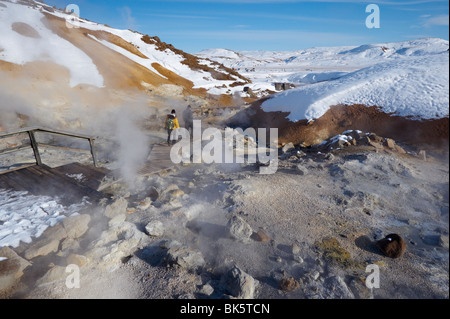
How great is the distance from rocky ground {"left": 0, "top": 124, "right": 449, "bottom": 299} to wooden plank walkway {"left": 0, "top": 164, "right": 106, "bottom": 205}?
56cm

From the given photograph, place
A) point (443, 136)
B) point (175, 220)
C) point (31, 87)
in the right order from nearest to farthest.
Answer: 1. point (443, 136)
2. point (175, 220)
3. point (31, 87)

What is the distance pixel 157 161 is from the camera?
6.82 metres

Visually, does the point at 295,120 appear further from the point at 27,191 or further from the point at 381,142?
the point at 27,191

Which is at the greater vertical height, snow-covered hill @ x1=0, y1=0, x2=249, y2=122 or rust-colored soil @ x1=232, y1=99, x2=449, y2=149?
snow-covered hill @ x1=0, y1=0, x2=249, y2=122

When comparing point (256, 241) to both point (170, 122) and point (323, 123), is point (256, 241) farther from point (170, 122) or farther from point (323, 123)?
point (323, 123)

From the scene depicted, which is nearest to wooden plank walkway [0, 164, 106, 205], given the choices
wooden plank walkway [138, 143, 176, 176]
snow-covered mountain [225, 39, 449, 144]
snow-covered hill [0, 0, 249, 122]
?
wooden plank walkway [138, 143, 176, 176]

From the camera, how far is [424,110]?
2098 millimetres

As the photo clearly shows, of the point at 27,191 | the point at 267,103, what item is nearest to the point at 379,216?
the point at 27,191

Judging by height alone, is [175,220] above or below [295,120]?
below

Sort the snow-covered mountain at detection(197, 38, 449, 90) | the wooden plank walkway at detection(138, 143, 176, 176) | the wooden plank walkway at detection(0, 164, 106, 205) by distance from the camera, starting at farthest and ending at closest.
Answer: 1. the snow-covered mountain at detection(197, 38, 449, 90)
2. the wooden plank walkway at detection(138, 143, 176, 176)
3. the wooden plank walkway at detection(0, 164, 106, 205)

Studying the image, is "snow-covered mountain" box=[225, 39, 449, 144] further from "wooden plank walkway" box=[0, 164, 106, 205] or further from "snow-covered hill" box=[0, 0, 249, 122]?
"snow-covered hill" box=[0, 0, 249, 122]

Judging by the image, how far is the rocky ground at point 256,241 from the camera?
2568 mm

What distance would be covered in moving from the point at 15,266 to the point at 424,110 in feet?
14.6

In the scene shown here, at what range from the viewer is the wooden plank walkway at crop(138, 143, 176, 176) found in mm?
6042
